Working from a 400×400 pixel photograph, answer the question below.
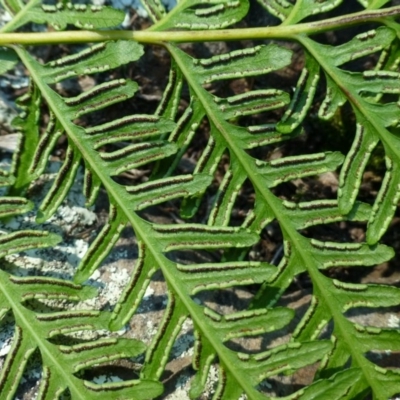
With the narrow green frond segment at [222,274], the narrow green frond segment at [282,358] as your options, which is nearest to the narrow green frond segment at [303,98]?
the narrow green frond segment at [222,274]

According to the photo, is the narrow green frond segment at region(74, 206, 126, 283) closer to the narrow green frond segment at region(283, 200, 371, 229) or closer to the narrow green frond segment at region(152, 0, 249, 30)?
the narrow green frond segment at region(283, 200, 371, 229)

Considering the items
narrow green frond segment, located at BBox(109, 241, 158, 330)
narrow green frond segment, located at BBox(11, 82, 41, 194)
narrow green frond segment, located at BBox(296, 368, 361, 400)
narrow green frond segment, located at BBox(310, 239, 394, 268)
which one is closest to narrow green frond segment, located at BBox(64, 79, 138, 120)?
narrow green frond segment, located at BBox(11, 82, 41, 194)

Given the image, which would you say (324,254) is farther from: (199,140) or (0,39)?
(0,39)

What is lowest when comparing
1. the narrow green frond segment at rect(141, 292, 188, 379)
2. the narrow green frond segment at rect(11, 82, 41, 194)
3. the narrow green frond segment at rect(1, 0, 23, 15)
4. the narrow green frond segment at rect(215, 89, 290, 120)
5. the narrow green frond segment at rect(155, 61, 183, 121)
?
the narrow green frond segment at rect(141, 292, 188, 379)

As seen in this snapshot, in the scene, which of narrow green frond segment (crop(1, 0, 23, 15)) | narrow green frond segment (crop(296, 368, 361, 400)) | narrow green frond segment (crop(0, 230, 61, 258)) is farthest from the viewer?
narrow green frond segment (crop(1, 0, 23, 15))

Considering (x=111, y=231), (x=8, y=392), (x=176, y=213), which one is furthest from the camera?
(x=176, y=213)

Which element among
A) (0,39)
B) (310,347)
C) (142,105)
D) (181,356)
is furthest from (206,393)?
(0,39)
